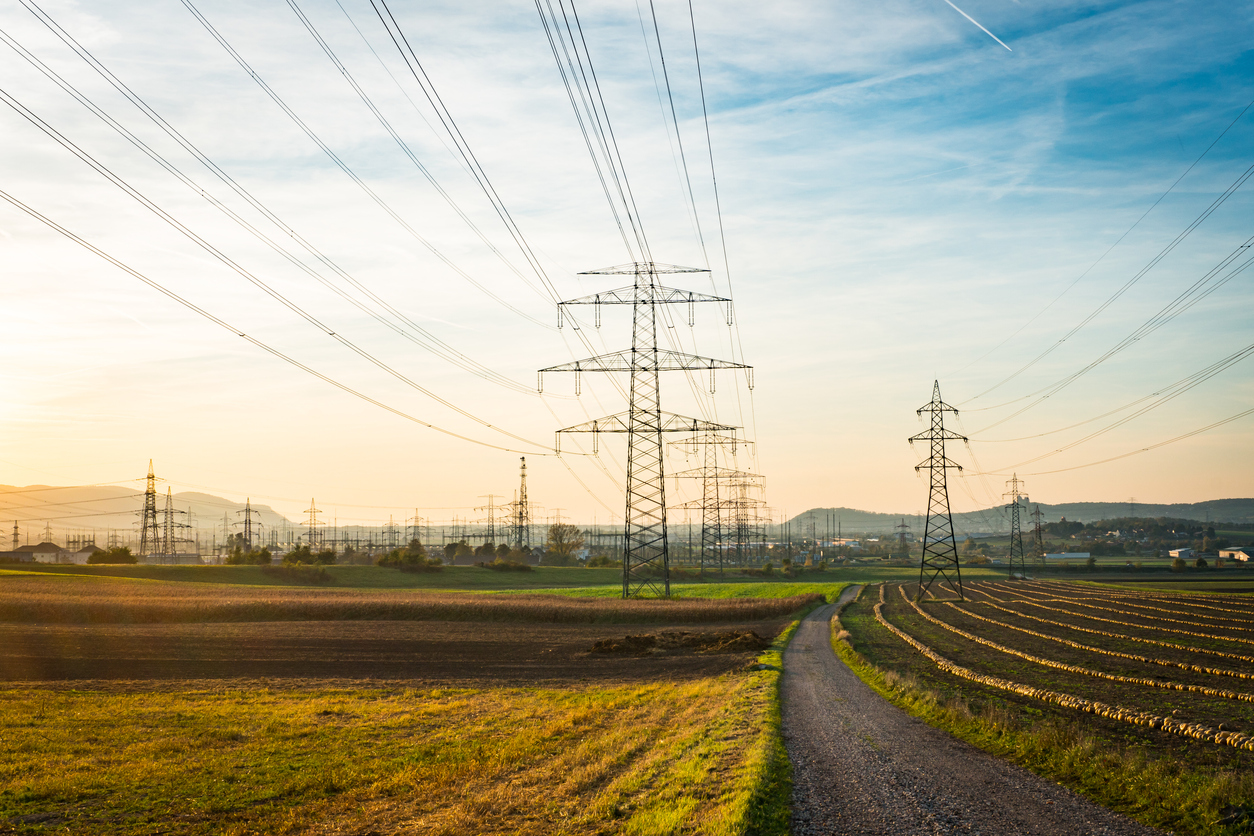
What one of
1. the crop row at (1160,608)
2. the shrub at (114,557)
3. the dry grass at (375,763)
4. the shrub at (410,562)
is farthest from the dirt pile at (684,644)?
the shrub at (114,557)

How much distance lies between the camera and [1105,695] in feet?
86.4

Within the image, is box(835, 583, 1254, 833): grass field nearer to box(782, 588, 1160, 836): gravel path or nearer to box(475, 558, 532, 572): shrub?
box(782, 588, 1160, 836): gravel path

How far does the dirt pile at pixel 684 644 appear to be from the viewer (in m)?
47.2

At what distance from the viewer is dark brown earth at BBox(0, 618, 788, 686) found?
36125 mm

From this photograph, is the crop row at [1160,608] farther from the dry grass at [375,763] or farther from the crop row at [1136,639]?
the dry grass at [375,763]

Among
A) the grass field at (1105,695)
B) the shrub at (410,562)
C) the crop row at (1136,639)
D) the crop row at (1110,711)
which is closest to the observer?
the grass field at (1105,695)

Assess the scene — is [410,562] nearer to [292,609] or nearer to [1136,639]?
[292,609]

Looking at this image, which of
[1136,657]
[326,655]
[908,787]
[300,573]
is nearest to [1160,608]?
[1136,657]

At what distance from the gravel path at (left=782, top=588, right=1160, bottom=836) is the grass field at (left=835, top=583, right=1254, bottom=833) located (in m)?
0.91

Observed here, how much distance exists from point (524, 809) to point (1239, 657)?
118 feet

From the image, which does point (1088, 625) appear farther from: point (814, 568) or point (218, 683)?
point (814, 568)

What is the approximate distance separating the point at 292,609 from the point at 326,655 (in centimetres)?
2682

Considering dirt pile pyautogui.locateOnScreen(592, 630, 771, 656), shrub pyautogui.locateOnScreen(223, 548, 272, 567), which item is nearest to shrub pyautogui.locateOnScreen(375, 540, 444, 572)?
shrub pyautogui.locateOnScreen(223, 548, 272, 567)

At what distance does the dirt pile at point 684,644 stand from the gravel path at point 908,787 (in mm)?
22957
